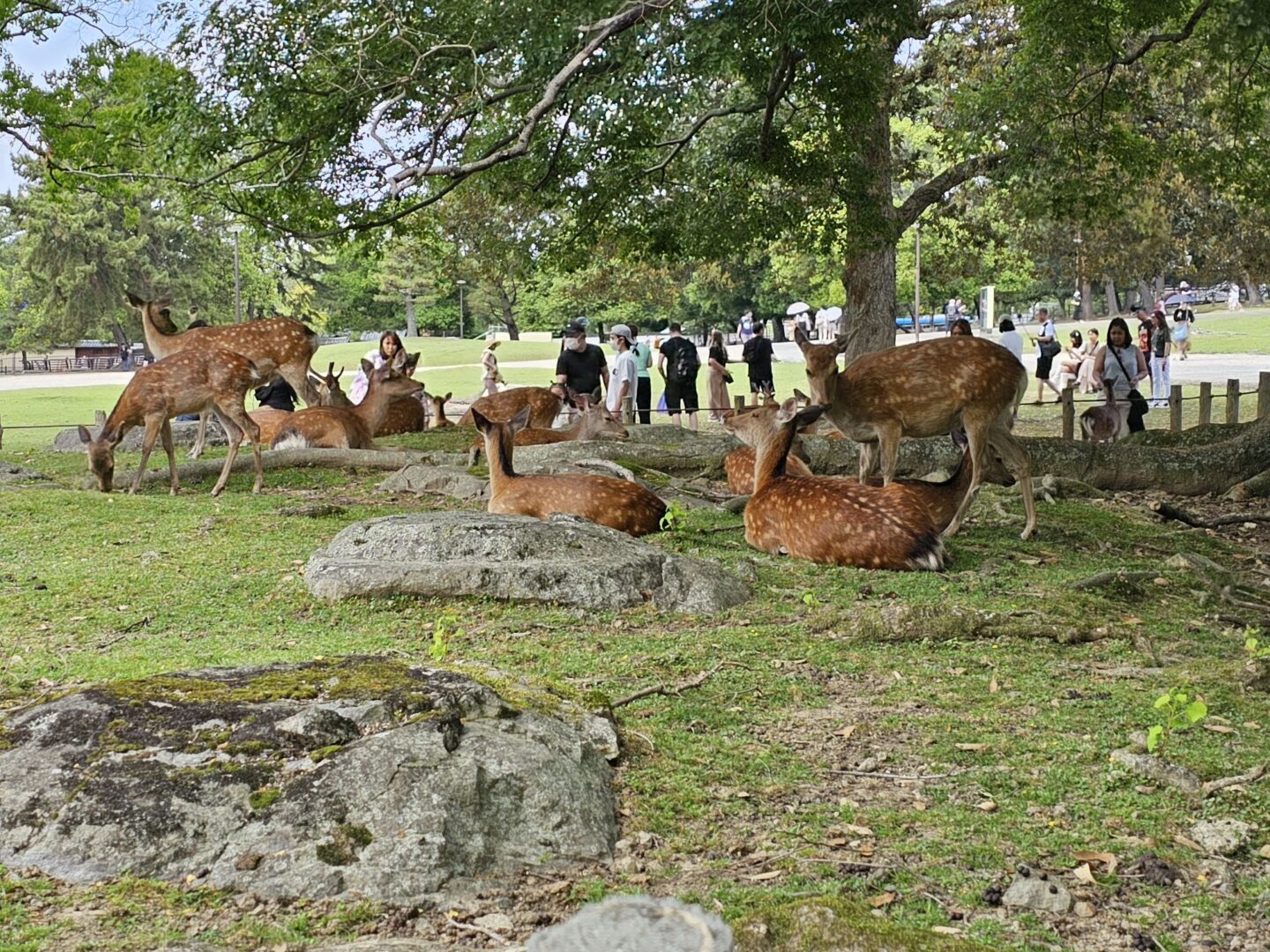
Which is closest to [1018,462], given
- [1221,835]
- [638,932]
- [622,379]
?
[1221,835]

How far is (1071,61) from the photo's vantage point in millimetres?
12852

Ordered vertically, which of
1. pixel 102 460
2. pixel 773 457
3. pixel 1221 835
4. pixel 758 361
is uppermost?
pixel 758 361

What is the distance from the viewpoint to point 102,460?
39.3ft

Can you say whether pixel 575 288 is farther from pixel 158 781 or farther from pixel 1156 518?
pixel 158 781

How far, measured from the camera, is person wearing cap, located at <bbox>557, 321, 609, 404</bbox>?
16.6 m

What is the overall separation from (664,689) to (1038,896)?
2.16m

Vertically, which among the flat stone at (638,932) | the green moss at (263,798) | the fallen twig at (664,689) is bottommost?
the fallen twig at (664,689)

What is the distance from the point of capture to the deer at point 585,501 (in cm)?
920

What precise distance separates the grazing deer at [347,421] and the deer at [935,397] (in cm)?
592

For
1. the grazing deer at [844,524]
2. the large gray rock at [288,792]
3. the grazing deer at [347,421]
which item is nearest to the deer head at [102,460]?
the grazing deer at [347,421]

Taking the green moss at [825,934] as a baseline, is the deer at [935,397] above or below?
above

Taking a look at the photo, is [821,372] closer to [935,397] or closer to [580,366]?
[935,397]

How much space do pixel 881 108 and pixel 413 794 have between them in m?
16.6

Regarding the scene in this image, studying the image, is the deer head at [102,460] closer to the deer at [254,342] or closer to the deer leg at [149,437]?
the deer leg at [149,437]
